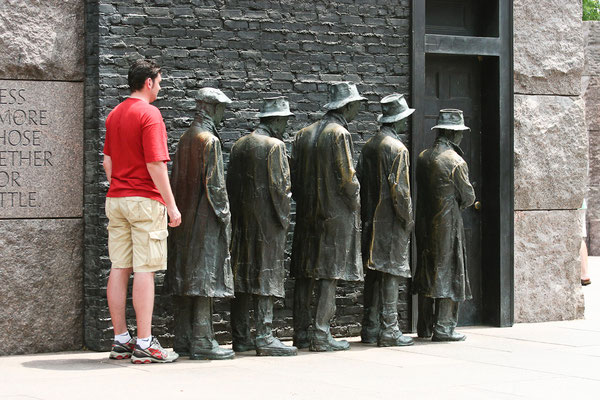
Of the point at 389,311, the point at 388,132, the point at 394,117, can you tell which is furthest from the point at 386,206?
the point at 389,311

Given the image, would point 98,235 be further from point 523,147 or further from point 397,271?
point 523,147

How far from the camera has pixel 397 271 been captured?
31.2 feet

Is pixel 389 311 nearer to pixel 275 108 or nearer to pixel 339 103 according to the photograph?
pixel 339 103

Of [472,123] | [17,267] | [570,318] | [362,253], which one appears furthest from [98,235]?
[570,318]

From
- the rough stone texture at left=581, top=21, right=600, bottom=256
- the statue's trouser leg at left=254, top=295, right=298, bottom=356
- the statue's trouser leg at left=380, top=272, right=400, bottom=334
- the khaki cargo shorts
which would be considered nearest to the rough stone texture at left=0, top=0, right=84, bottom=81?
the khaki cargo shorts

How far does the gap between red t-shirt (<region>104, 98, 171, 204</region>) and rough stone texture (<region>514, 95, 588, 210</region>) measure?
4381 mm

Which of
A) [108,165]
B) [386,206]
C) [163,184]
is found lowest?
[386,206]

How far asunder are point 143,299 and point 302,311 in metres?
1.63

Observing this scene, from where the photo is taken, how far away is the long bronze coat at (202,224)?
856 cm

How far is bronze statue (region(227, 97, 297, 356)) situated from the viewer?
8.89 m

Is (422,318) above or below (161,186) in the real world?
below

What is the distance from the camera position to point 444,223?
988cm

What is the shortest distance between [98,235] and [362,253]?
7.43ft

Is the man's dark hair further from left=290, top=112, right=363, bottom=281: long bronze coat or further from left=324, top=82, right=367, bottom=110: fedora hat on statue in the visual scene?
Answer: left=324, top=82, right=367, bottom=110: fedora hat on statue
